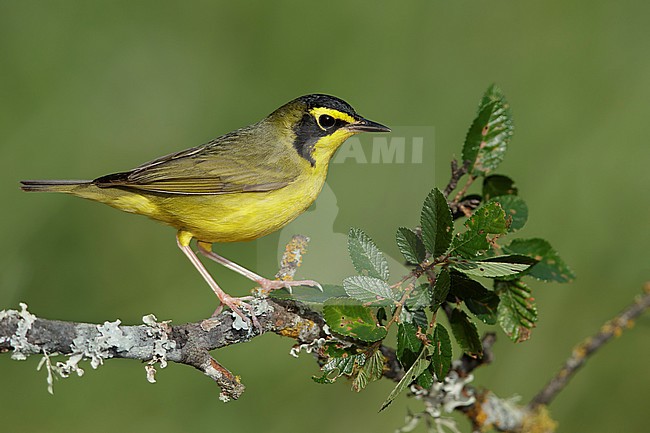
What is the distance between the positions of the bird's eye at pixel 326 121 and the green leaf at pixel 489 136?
87cm

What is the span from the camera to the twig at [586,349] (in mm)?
3221

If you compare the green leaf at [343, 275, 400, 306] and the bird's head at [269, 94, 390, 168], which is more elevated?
the bird's head at [269, 94, 390, 168]

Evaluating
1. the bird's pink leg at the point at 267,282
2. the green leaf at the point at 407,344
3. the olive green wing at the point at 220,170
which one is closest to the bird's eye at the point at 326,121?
the olive green wing at the point at 220,170

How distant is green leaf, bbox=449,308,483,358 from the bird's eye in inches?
48.7

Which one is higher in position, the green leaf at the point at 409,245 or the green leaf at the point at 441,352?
the green leaf at the point at 409,245

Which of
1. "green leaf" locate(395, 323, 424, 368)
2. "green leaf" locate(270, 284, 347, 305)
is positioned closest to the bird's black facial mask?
"green leaf" locate(270, 284, 347, 305)

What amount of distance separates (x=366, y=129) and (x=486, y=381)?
199cm

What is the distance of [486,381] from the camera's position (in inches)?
183

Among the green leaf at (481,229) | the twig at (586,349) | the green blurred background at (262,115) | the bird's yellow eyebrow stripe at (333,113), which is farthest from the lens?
the green blurred background at (262,115)

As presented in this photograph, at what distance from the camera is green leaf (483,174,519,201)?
2.94 m

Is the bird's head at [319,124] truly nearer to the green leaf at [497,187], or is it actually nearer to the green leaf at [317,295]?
the green leaf at [497,187]

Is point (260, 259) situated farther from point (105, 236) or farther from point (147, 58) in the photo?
point (147, 58)

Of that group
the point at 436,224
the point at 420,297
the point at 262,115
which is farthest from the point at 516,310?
the point at 262,115

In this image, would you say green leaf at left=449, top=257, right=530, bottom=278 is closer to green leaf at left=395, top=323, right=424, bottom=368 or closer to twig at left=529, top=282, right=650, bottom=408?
green leaf at left=395, top=323, right=424, bottom=368
